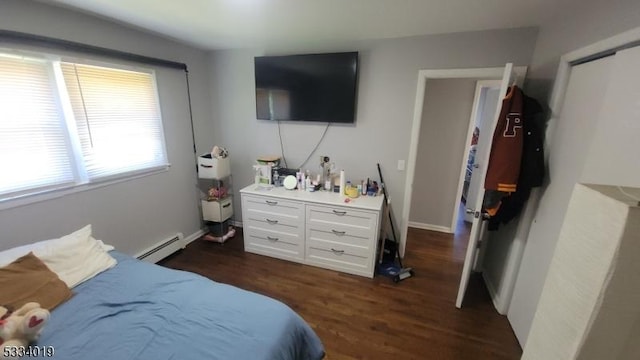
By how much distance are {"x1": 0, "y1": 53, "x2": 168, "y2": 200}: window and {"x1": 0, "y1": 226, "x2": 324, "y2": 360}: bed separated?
103 cm

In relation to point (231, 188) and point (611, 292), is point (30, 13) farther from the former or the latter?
point (611, 292)

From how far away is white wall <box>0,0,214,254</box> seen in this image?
1717 mm

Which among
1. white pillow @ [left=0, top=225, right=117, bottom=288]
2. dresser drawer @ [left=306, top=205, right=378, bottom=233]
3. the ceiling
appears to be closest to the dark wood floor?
dresser drawer @ [left=306, top=205, right=378, bottom=233]

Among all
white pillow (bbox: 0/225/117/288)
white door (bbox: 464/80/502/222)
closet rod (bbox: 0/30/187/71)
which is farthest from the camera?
white door (bbox: 464/80/502/222)

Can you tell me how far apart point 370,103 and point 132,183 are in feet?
8.46

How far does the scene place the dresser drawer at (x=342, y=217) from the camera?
238cm

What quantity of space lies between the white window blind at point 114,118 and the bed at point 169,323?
47.7 inches

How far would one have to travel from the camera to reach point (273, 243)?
2.80m

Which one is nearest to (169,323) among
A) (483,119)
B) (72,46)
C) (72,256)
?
(72,256)

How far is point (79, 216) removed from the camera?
2051 millimetres

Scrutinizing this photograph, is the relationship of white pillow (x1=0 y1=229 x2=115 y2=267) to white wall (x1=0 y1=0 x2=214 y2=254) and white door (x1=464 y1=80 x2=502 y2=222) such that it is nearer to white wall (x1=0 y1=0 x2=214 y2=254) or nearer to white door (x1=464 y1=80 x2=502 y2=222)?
white wall (x1=0 y1=0 x2=214 y2=254)

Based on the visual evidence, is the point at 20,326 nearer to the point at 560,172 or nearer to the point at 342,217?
the point at 342,217

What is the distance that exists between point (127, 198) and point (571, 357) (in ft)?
10.0

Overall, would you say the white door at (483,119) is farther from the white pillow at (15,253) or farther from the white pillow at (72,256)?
the white pillow at (15,253)
